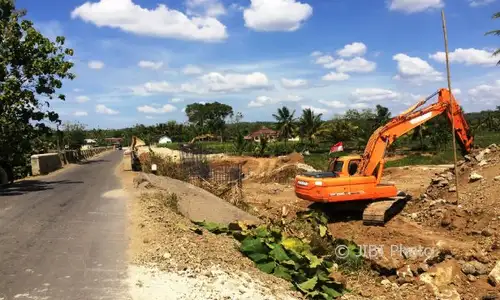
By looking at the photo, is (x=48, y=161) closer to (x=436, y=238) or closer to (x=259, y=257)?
(x=436, y=238)

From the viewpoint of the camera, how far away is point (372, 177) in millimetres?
17109

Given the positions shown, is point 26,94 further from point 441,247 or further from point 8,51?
point 441,247

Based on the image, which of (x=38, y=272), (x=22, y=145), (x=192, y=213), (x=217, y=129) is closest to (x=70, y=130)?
(x=217, y=129)

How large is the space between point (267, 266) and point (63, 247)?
3789 mm

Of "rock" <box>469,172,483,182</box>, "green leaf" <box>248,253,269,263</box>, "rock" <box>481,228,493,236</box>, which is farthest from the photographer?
"rock" <box>469,172,483,182</box>

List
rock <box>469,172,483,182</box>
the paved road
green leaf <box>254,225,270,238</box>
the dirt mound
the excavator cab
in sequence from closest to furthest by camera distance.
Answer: the paved road → green leaf <box>254,225,270,238</box> → rock <box>469,172,483,182</box> → the excavator cab → the dirt mound

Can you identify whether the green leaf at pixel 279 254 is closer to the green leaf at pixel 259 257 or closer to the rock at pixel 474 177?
the green leaf at pixel 259 257

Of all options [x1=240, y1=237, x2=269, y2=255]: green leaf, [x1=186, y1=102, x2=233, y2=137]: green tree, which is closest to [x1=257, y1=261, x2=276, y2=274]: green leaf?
[x1=240, y1=237, x2=269, y2=255]: green leaf

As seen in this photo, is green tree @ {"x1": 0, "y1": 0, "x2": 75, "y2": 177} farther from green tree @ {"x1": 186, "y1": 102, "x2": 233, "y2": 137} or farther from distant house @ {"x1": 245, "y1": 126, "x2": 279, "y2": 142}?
green tree @ {"x1": 186, "y1": 102, "x2": 233, "y2": 137}

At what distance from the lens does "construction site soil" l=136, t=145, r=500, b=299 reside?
394 inches

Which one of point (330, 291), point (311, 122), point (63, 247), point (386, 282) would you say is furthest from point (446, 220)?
point (311, 122)

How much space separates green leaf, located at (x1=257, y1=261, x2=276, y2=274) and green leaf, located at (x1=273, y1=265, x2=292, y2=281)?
8cm

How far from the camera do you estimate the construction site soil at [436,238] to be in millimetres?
10000

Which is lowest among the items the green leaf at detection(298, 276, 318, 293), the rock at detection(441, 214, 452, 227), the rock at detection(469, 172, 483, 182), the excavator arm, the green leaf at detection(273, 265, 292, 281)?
the rock at detection(441, 214, 452, 227)
